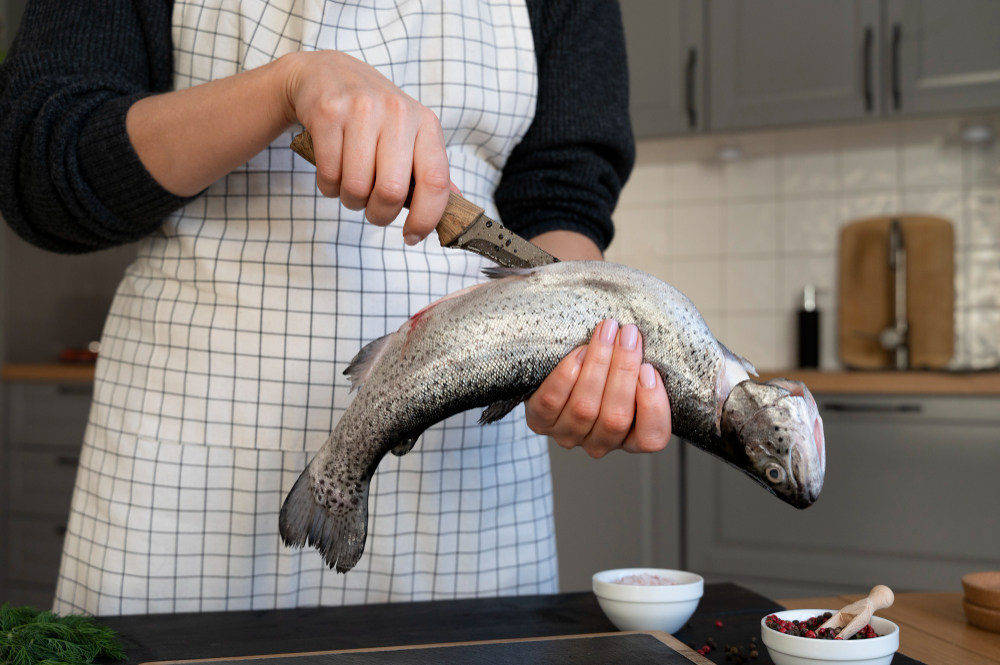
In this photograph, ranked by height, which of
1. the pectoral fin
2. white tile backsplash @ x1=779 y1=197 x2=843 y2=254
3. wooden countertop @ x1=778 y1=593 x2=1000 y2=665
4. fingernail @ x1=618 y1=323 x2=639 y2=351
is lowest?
wooden countertop @ x1=778 y1=593 x2=1000 y2=665

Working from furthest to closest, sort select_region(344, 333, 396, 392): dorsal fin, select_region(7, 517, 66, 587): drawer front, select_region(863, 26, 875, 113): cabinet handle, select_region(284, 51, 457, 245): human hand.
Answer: select_region(7, 517, 66, 587): drawer front, select_region(863, 26, 875, 113): cabinet handle, select_region(344, 333, 396, 392): dorsal fin, select_region(284, 51, 457, 245): human hand

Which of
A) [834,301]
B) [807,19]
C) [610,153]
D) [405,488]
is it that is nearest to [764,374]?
[834,301]

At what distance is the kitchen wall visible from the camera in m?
2.68

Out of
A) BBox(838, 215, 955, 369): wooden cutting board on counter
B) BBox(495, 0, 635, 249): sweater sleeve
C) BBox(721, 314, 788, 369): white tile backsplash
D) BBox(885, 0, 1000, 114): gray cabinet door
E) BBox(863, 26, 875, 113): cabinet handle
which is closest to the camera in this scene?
BBox(495, 0, 635, 249): sweater sleeve

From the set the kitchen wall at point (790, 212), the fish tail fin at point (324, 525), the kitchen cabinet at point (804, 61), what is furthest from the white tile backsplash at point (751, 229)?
the fish tail fin at point (324, 525)

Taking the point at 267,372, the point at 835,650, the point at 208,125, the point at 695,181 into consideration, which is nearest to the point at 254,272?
the point at 267,372

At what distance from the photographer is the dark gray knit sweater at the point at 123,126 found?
2.63 ft

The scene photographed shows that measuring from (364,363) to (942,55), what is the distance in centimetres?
235

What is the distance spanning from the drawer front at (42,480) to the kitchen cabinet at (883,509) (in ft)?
7.36

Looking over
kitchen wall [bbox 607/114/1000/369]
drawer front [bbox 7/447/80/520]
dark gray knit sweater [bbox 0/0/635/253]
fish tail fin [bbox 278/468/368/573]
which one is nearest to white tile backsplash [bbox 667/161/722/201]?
kitchen wall [bbox 607/114/1000/369]

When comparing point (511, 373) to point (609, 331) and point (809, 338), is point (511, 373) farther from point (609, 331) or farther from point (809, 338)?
point (809, 338)

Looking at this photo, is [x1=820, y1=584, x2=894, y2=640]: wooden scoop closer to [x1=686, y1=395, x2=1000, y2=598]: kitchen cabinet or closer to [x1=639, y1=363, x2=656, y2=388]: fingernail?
[x1=639, y1=363, x2=656, y2=388]: fingernail

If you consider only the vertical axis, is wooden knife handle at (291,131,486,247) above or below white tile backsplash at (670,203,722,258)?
below

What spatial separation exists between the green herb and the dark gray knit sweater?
371 mm
